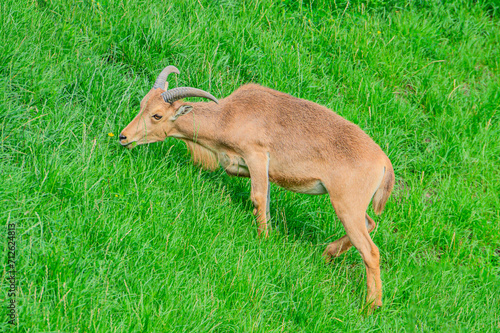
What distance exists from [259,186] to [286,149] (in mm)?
538

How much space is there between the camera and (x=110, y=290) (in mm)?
4684

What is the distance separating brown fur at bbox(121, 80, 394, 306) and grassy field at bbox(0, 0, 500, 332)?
9.6 inches

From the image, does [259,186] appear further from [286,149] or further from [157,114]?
[157,114]

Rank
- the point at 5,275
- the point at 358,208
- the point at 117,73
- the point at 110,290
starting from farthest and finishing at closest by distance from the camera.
→ the point at 117,73 → the point at 358,208 → the point at 110,290 → the point at 5,275

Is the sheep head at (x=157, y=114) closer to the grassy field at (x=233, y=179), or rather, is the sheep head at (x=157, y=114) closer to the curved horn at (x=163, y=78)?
the curved horn at (x=163, y=78)

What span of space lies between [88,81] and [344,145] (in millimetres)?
3223

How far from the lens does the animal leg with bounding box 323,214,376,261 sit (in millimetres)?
6945

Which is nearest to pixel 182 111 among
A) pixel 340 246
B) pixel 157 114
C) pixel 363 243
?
pixel 157 114

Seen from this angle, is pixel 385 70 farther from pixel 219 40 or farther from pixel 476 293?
pixel 476 293

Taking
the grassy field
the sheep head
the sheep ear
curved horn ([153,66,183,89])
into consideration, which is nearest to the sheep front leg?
the grassy field

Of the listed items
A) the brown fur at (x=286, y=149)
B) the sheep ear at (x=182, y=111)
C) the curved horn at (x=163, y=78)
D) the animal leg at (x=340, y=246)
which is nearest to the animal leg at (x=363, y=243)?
the brown fur at (x=286, y=149)

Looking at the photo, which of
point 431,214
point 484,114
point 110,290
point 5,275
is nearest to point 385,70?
point 484,114

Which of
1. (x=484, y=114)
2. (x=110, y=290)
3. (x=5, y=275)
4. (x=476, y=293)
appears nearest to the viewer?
(x=5, y=275)

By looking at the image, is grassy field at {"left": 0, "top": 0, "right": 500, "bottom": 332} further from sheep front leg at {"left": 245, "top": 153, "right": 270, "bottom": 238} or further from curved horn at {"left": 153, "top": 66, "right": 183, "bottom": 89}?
curved horn at {"left": 153, "top": 66, "right": 183, "bottom": 89}
